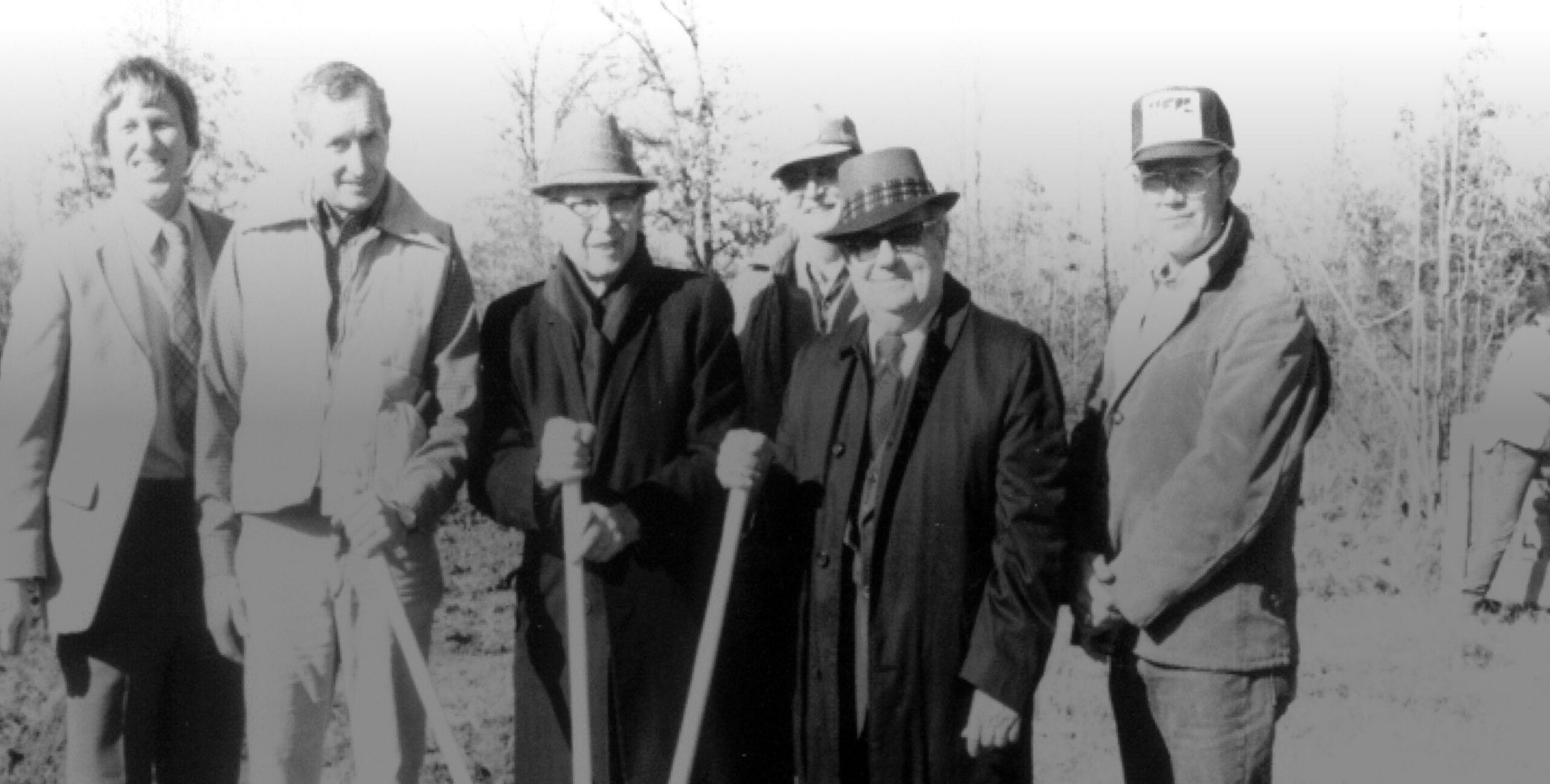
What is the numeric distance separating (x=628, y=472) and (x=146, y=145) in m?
1.30

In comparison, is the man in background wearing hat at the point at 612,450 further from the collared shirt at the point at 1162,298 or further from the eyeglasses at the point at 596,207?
the collared shirt at the point at 1162,298

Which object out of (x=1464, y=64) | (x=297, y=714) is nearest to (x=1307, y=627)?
(x=1464, y=64)

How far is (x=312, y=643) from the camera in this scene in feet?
11.4

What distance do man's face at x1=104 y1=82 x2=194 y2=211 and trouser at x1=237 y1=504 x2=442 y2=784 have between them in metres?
0.76

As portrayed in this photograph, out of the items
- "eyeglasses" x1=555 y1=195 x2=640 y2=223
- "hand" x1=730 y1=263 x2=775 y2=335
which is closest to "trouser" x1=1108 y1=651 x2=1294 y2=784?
"hand" x1=730 y1=263 x2=775 y2=335

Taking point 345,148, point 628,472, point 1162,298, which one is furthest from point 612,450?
point 1162,298

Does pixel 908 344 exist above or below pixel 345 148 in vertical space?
below

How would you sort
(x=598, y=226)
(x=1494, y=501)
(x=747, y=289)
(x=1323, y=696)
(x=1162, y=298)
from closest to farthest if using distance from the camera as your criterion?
(x=1162, y=298) → (x=598, y=226) → (x=747, y=289) → (x=1323, y=696) → (x=1494, y=501)

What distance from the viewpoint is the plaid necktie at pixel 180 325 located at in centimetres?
365

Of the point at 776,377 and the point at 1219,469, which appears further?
the point at 776,377

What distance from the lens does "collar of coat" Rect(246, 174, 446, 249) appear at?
345cm

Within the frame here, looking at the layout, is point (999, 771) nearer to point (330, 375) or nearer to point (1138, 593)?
point (1138, 593)

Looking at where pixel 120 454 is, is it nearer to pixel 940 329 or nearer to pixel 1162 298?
pixel 940 329

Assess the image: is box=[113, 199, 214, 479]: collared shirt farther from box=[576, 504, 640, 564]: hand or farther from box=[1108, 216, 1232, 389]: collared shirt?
box=[1108, 216, 1232, 389]: collared shirt
